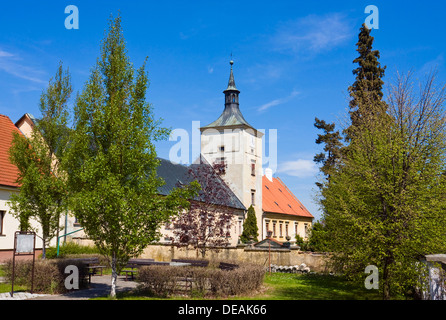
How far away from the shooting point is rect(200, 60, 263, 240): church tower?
47000mm

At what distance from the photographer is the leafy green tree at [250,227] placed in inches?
1699

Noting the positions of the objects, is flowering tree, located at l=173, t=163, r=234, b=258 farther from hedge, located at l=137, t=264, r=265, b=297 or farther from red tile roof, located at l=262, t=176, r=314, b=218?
red tile roof, located at l=262, t=176, r=314, b=218

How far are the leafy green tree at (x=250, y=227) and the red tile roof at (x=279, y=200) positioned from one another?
3.81 meters

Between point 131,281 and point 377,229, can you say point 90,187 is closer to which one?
point 131,281

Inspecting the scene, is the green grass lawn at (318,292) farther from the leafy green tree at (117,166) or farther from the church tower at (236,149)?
the church tower at (236,149)

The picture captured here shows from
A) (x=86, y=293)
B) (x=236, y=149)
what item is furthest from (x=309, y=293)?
(x=236, y=149)

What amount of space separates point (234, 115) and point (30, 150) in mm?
32862

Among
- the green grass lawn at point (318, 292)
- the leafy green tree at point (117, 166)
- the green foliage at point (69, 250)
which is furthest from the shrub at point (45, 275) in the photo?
the green grass lawn at point (318, 292)

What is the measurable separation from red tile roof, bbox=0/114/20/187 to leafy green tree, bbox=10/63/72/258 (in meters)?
4.90

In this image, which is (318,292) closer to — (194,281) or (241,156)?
(194,281)

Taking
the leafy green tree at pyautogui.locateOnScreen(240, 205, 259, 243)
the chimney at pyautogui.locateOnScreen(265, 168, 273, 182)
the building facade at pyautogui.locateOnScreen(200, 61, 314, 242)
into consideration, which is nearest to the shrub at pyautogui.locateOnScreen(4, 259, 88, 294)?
the leafy green tree at pyautogui.locateOnScreen(240, 205, 259, 243)

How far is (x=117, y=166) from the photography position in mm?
13539
